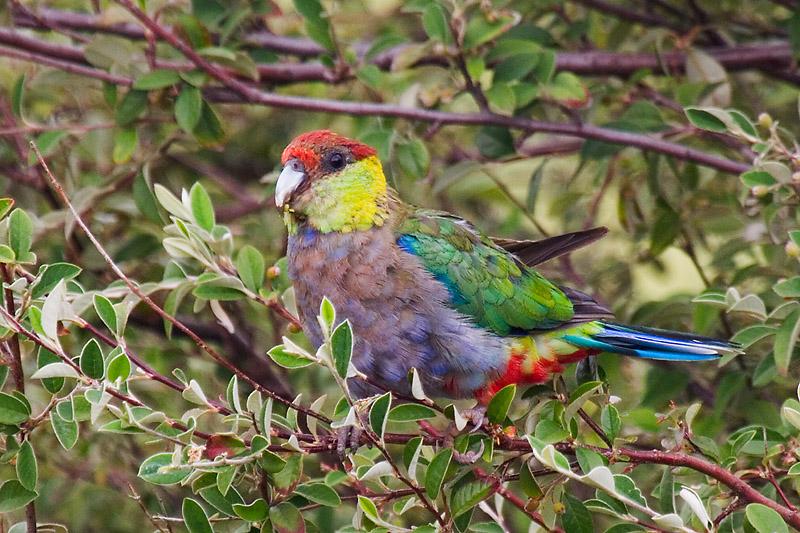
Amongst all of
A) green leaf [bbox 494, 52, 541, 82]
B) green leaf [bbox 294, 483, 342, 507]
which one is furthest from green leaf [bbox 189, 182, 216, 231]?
green leaf [bbox 494, 52, 541, 82]

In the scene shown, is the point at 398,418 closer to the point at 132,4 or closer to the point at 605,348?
→ the point at 605,348

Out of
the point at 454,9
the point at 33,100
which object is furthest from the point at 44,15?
the point at 454,9

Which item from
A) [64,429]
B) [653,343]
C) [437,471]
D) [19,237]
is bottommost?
[653,343]

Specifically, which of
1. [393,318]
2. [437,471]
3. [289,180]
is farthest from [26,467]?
[289,180]

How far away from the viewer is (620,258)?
486 cm

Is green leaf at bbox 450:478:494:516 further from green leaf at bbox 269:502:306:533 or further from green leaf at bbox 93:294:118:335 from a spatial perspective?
green leaf at bbox 93:294:118:335

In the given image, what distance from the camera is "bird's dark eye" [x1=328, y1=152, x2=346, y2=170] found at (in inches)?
135

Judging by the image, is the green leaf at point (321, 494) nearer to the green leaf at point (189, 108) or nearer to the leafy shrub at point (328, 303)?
the leafy shrub at point (328, 303)

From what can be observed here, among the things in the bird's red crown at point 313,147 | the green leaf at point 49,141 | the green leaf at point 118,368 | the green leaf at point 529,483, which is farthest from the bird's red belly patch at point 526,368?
the green leaf at point 49,141

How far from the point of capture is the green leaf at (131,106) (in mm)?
3701

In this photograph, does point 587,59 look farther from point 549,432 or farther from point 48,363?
point 48,363

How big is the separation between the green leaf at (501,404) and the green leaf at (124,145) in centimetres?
176

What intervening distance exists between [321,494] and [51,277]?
0.86 metres

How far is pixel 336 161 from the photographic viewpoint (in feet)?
11.3
